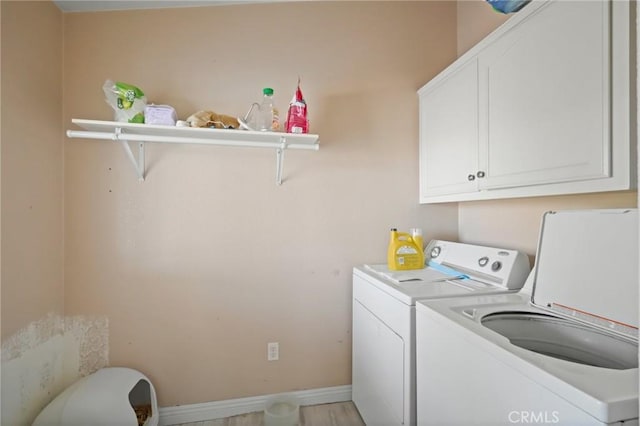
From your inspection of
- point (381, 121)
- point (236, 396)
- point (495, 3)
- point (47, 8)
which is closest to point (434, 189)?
point (381, 121)

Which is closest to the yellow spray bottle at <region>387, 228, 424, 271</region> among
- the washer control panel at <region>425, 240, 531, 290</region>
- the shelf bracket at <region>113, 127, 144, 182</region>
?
the washer control panel at <region>425, 240, 531, 290</region>

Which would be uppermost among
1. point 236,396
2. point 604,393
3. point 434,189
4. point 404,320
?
point 434,189

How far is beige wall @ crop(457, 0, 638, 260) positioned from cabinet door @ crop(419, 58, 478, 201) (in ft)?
1.14

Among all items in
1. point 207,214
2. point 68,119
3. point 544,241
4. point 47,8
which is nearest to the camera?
point 544,241

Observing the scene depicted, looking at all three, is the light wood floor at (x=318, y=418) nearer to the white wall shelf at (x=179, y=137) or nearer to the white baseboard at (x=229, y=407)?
the white baseboard at (x=229, y=407)

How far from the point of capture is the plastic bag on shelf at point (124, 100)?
1.58 meters

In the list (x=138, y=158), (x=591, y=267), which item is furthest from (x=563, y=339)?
(x=138, y=158)

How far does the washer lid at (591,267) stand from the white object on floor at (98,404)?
6.73ft

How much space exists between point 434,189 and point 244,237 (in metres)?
1.29

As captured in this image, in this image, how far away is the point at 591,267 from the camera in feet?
3.62

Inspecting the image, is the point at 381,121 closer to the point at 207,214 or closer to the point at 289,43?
the point at 289,43

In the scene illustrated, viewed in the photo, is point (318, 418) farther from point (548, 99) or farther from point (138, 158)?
point (548, 99)

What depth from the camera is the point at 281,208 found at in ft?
6.40

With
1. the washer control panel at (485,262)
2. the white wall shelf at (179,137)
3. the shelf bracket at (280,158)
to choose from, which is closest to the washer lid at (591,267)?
the washer control panel at (485,262)
